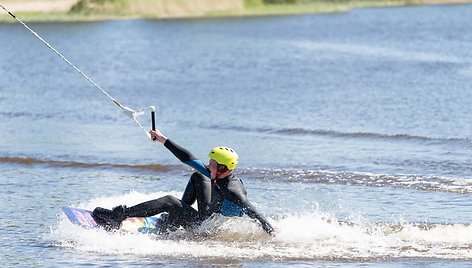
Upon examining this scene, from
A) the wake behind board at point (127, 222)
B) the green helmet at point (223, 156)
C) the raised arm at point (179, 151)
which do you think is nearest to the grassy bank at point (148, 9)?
the wake behind board at point (127, 222)

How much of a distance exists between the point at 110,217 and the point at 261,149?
828 centimetres

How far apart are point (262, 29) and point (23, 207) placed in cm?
5341

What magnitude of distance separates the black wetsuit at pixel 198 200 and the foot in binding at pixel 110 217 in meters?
0.09

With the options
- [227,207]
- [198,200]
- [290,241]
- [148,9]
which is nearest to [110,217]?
[198,200]

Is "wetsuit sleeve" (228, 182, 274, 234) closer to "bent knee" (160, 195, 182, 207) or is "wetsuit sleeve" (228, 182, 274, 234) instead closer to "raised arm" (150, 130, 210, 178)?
"raised arm" (150, 130, 210, 178)

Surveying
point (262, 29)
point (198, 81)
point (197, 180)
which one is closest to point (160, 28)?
point (262, 29)

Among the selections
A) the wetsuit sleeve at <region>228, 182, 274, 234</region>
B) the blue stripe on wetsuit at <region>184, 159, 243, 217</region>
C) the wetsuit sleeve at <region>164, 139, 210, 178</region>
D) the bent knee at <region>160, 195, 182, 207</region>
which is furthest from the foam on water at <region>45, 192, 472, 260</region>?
the wetsuit sleeve at <region>164, 139, 210, 178</region>

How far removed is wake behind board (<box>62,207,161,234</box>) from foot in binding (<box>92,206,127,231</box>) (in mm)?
94

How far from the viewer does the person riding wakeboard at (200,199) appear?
1486cm

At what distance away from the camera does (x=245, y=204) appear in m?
14.8

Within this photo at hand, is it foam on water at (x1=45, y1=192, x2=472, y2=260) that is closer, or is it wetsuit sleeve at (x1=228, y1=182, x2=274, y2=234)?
foam on water at (x1=45, y1=192, x2=472, y2=260)

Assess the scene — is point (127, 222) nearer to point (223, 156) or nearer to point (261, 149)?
point (223, 156)

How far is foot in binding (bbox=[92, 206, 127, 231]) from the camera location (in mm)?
15211

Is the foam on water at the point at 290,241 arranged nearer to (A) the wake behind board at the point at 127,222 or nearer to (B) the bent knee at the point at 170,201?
(A) the wake behind board at the point at 127,222
